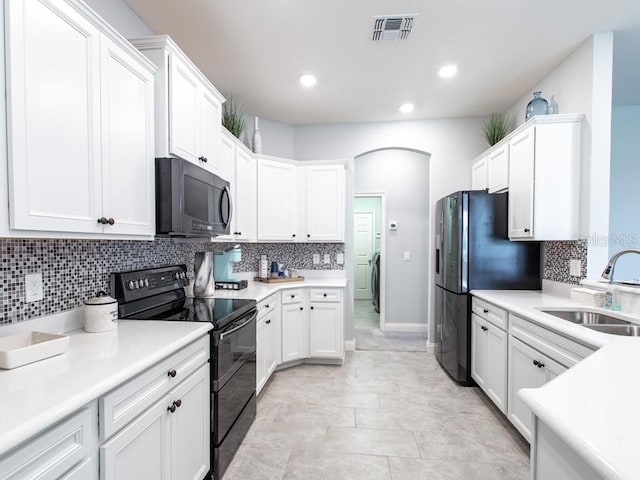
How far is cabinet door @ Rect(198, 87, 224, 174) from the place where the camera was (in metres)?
2.06

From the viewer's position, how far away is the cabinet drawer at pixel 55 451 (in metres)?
0.73

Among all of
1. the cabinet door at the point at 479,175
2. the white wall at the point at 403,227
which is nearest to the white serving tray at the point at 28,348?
the cabinet door at the point at 479,175

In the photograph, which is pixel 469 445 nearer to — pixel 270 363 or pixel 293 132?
pixel 270 363

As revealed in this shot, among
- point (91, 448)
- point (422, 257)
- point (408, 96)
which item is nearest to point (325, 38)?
point (408, 96)

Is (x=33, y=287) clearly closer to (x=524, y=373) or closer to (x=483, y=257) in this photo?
(x=524, y=373)

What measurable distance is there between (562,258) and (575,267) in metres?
0.18

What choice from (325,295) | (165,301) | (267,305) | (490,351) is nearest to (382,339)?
(325,295)

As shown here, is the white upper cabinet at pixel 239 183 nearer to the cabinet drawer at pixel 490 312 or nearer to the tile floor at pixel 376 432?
the tile floor at pixel 376 432

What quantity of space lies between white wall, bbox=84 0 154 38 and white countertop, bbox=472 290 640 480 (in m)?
2.66

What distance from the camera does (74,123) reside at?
1181mm

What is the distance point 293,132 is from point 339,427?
130 inches

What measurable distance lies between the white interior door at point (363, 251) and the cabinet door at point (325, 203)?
3.23 meters

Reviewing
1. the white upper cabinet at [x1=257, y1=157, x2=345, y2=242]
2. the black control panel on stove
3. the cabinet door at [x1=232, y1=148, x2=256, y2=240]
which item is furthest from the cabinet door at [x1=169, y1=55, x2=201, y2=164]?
the white upper cabinet at [x1=257, y1=157, x2=345, y2=242]

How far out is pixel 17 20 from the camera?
3.16 feet
